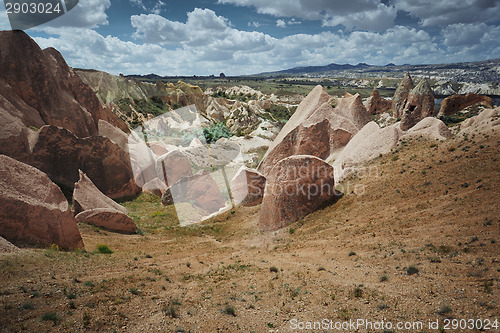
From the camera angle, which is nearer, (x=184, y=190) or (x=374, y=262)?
(x=374, y=262)

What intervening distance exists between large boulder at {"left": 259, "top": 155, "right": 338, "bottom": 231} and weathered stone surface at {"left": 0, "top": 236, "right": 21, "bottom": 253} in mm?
13543

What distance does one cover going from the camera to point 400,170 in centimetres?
1873

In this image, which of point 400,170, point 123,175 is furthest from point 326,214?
point 123,175

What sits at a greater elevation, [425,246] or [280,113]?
[280,113]

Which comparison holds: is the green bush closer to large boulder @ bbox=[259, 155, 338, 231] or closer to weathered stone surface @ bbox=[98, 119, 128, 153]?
weathered stone surface @ bbox=[98, 119, 128, 153]

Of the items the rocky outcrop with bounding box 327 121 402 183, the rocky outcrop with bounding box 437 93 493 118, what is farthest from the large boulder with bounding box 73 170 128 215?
the rocky outcrop with bounding box 437 93 493 118

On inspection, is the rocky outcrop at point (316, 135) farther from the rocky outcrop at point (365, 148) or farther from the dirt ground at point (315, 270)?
the dirt ground at point (315, 270)

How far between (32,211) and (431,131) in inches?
1050

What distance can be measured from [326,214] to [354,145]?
1000cm

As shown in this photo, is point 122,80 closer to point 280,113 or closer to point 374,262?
point 280,113

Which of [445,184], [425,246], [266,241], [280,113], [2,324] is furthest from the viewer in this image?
[280,113]

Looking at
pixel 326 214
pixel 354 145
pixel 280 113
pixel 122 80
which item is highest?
pixel 122 80

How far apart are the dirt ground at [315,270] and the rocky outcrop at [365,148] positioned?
12.7ft

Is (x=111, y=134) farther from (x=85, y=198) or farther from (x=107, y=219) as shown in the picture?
(x=107, y=219)
